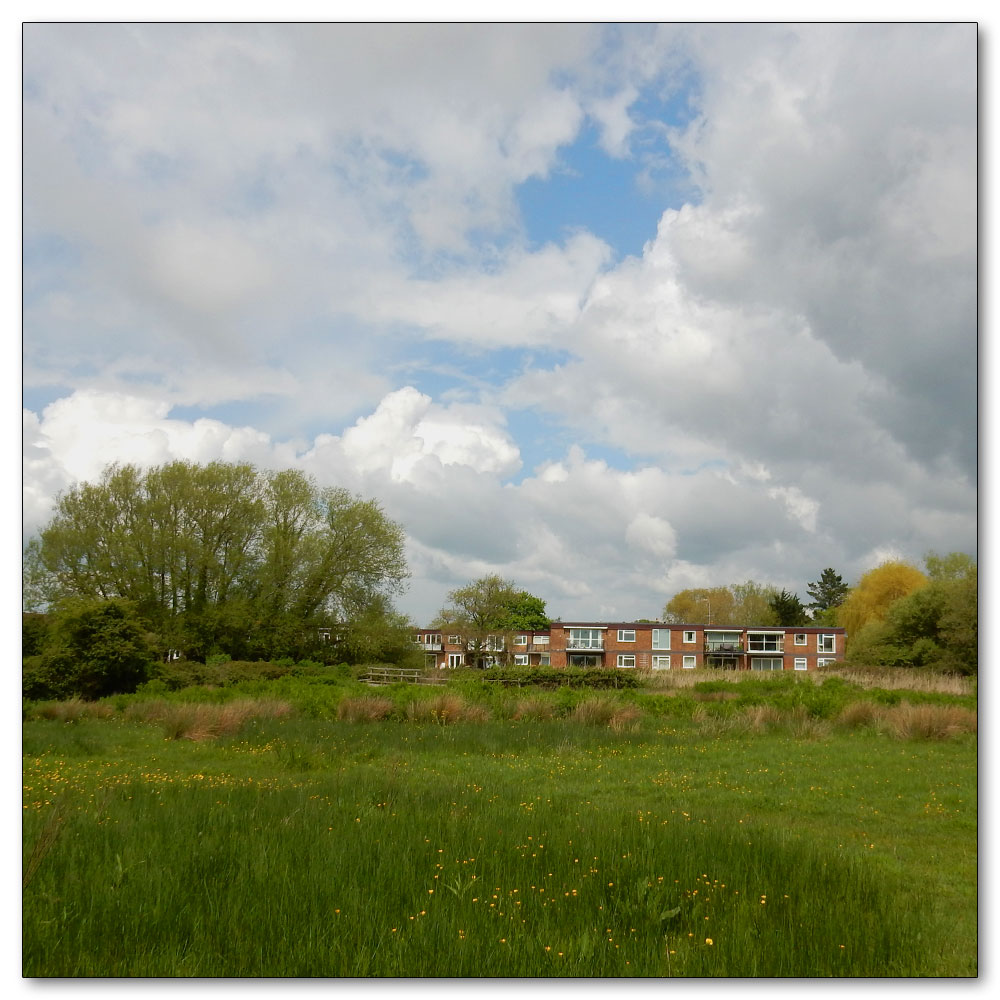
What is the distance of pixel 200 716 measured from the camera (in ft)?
56.2

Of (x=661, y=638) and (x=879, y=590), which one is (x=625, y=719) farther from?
(x=661, y=638)

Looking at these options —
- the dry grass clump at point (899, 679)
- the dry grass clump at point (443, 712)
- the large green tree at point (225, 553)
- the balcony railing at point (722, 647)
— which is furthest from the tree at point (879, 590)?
the dry grass clump at point (443, 712)

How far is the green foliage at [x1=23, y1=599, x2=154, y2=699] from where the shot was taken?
2270cm

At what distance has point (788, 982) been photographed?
484cm

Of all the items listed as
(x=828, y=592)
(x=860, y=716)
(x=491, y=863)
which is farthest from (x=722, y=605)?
(x=491, y=863)

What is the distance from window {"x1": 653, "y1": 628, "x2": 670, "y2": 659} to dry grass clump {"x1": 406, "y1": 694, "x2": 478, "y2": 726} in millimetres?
59087

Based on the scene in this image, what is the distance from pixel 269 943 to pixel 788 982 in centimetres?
352

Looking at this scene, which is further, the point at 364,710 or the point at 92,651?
the point at 92,651

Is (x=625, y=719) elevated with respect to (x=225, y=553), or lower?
lower

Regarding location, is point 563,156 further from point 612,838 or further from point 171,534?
point 171,534

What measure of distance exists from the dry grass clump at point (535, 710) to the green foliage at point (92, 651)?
13647 mm

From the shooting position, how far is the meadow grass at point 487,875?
4.95 meters

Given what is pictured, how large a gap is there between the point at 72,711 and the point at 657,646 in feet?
214

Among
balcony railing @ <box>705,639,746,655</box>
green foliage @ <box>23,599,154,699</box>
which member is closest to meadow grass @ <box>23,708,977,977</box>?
green foliage @ <box>23,599,154,699</box>
